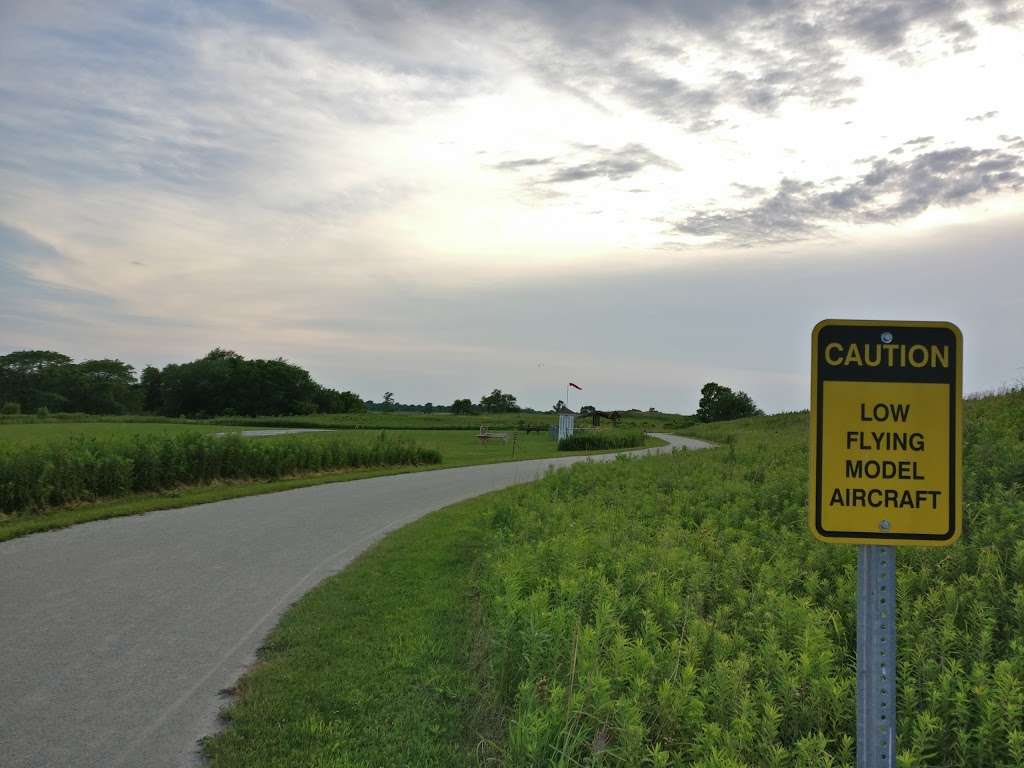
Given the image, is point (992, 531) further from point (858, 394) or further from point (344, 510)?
point (344, 510)

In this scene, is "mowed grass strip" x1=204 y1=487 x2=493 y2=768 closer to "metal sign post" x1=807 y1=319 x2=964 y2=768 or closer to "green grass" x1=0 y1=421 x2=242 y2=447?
"metal sign post" x1=807 y1=319 x2=964 y2=768

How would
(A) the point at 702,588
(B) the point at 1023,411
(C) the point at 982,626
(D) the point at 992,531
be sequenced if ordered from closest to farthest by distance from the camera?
(C) the point at 982,626
(A) the point at 702,588
(D) the point at 992,531
(B) the point at 1023,411

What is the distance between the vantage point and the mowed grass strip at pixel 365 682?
17.7ft

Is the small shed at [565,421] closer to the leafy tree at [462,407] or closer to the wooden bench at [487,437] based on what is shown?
the wooden bench at [487,437]

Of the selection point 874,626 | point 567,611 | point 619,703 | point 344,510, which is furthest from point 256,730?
point 344,510

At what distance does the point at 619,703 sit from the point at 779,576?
3708 millimetres

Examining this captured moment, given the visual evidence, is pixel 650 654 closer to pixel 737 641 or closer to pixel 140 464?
pixel 737 641

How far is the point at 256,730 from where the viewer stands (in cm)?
570

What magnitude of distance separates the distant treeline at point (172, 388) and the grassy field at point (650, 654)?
8753 cm

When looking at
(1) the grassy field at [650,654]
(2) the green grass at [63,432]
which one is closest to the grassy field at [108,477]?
(2) the green grass at [63,432]

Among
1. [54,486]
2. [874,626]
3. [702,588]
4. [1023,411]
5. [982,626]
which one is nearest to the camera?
[874,626]

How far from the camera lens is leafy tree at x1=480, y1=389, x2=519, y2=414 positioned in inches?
3905

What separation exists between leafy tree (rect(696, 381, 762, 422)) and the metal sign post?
10119cm

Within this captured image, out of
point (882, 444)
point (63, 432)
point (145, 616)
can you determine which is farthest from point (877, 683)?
point (63, 432)
